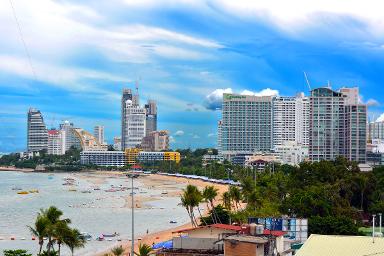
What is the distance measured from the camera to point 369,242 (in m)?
17.2

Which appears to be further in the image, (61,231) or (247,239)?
(61,231)

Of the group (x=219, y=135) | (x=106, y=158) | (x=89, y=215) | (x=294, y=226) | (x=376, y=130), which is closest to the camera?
(x=294, y=226)

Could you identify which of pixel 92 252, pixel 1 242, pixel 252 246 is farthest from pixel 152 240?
pixel 252 246

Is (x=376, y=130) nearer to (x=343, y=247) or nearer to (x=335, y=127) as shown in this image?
(x=335, y=127)

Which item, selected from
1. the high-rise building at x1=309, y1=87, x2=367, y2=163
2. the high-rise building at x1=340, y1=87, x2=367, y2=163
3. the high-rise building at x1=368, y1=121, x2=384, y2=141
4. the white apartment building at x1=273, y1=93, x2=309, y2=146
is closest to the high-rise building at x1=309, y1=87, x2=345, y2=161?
the high-rise building at x1=309, y1=87, x2=367, y2=163

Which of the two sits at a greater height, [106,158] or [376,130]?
[376,130]

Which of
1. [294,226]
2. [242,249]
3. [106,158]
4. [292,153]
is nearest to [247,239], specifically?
[242,249]

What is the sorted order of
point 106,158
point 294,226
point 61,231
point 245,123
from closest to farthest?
1. point 61,231
2. point 294,226
3. point 245,123
4. point 106,158

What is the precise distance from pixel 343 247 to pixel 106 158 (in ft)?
590

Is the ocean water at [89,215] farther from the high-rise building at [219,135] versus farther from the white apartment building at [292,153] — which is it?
the high-rise building at [219,135]

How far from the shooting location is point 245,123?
556 feet

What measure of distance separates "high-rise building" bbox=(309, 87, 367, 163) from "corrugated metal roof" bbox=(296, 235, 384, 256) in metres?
104

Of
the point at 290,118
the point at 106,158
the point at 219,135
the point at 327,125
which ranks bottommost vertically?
the point at 106,158

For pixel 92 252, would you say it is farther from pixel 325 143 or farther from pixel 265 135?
pixel 265 135
